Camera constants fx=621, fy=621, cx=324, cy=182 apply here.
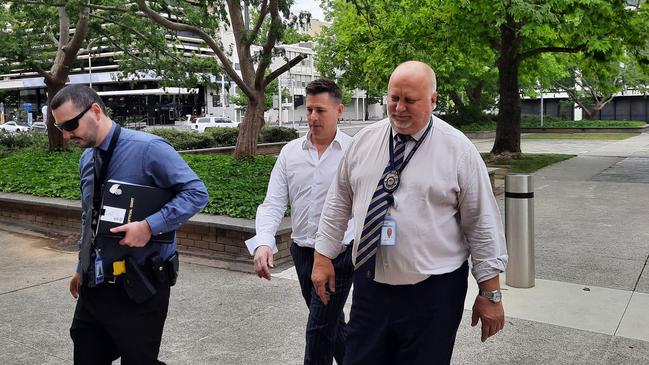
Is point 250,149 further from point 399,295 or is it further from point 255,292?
point 399,295

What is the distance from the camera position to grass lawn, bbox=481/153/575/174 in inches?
681

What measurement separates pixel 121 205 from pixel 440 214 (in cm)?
143

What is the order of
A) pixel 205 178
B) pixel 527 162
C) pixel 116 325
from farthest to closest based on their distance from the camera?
pixel 527 162 → pixel 205 178 → pixel 116 325

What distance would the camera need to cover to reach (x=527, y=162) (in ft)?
62.0

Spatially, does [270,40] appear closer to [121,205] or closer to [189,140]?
[121,205]

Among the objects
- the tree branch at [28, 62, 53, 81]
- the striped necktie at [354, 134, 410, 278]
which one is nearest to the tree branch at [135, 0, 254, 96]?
the tree branch at [28, 62, 53, 81]

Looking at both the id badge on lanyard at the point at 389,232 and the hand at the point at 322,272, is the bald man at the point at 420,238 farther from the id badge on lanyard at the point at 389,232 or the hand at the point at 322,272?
the hand at the point at 322,272

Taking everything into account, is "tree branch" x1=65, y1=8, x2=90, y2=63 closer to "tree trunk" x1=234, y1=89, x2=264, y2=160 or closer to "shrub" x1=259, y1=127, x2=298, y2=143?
"tree trunk" x1=234, y1=89, x2=264, y2=160

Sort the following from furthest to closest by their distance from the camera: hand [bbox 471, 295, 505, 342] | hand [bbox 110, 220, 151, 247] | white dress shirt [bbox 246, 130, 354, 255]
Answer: white dress shirt [bbox 246, 130, 354, 255], hand [bbox 110, 220, 151, 247], hand [bbox 471, 295, 505, 342]

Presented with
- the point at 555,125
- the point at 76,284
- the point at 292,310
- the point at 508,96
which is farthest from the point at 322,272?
the point at 555,125

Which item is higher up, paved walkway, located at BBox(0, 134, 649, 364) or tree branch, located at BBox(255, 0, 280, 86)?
tree branch, located at BBox(255, 0, 280, 86)

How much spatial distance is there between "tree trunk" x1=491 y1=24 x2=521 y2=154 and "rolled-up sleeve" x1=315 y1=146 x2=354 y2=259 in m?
16.9

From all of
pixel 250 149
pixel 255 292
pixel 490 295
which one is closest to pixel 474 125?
pixel 250 149

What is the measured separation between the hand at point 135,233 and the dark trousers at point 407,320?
3.27ft
